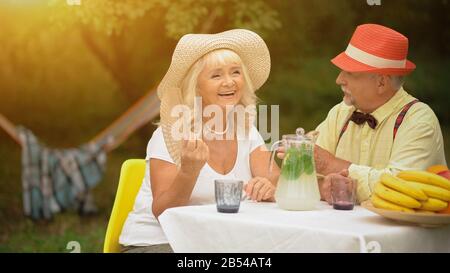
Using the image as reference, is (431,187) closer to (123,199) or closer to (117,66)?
(123,199)

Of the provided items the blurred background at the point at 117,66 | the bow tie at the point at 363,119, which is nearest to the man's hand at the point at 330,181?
the bow tie at the point at 363,119

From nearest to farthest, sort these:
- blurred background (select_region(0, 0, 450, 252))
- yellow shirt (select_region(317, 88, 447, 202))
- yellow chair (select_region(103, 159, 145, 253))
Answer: yellow shirt (select_region(317, 88, 447, 202)) → yellow chair (select_region(103, 159, 145, 253)) → blurred background (select_region(0, 0, 450, 252))

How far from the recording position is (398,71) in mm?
3910

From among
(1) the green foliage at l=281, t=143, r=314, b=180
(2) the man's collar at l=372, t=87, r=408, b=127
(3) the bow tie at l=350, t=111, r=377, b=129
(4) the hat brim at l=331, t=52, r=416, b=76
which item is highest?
(4) the hat brim at l=331, t=52, r=416, b=76

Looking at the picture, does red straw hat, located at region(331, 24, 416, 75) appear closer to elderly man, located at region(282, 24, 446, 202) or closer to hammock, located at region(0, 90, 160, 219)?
elderly man, located at region(282, 24, 446, 202)

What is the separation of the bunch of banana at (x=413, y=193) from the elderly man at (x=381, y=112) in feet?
2.02

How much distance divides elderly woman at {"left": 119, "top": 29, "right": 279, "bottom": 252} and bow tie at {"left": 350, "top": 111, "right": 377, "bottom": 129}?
0.46 metres

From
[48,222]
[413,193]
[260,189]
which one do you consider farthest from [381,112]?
[48,222]

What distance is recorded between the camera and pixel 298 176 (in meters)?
3.18

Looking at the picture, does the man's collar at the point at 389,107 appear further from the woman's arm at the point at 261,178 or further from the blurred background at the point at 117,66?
the blurred background at the point at 117,66

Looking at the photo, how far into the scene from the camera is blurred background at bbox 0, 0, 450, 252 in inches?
217

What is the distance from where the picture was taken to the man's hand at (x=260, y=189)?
347 cm

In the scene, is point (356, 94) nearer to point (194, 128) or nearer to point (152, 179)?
point (194, 128)

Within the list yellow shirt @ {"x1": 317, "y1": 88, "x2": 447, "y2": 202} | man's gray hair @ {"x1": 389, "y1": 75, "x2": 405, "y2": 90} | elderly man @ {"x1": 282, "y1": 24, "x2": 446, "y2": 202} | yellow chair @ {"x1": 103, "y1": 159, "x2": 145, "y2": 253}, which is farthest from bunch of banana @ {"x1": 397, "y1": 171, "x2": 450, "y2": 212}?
yellow chair @ {"x1": 103, "y1": 159, "x2": 145, "y2": 253}
